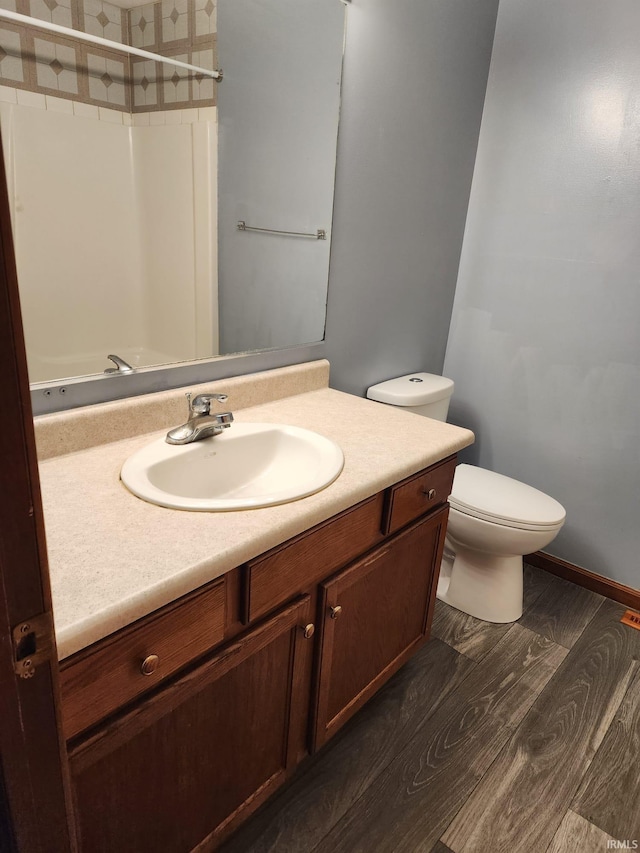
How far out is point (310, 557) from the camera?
3.58ft

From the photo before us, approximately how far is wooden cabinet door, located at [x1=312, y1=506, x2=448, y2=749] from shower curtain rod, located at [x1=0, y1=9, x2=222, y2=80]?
3.76ft

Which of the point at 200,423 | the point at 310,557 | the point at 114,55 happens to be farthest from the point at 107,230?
the point at 310,557

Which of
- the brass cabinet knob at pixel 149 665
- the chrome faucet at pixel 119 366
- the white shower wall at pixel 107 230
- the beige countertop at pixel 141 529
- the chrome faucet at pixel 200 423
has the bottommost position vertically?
the brass cabinet knob at pixel 149 665

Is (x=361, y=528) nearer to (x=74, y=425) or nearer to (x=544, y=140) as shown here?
(x=74, y=425)

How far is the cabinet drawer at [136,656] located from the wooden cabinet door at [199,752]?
0.04 metres

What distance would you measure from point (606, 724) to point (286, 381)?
1.36 metres

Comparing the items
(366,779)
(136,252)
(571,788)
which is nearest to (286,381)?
(136,252)

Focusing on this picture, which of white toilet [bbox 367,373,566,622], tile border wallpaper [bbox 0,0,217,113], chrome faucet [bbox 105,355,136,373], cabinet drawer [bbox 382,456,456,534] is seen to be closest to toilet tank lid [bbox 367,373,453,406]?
white toilet [bbox 367,373,566,622]

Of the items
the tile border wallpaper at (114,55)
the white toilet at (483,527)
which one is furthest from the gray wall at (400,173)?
the tile border wallpaper at (114,55)

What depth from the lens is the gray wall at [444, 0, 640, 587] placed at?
6.21 feet

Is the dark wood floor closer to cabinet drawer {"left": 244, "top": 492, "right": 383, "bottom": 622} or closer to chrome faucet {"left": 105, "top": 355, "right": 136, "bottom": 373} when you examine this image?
cabinet drawer {"left": 244, "top": 492, "right": 383, "bottom": 622}

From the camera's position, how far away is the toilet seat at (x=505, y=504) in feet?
6.01

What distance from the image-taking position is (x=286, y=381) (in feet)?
5.38

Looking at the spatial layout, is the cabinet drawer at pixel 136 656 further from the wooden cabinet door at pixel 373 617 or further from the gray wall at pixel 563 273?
the gray wall at pixel 563 273
